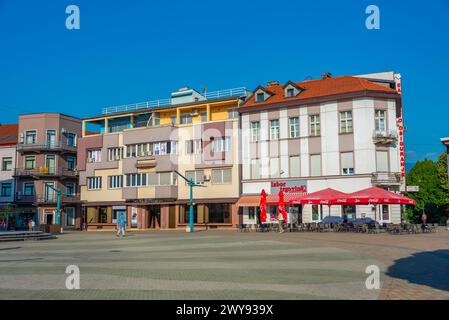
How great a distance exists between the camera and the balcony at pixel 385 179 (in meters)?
40.1

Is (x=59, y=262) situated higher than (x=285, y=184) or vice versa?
(x=285, y=184)

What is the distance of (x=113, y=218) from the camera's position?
5503cm

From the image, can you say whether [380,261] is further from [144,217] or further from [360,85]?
[144,217]

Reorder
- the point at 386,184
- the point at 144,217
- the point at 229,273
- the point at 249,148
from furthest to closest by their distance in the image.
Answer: the point at 144,217 < the point at 249,148 < the point at 386,184 < the point at 229,273

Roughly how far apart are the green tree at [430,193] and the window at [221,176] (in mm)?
34899

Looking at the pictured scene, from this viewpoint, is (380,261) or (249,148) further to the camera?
(249,148)

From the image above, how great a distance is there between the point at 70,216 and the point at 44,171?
21.9 feet

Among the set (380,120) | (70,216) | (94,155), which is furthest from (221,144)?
(70,216)

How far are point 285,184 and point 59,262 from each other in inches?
1173

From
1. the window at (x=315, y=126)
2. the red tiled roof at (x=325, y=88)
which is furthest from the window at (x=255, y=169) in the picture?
the window at (x=315, y=126)

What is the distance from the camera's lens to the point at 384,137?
40.7 metres

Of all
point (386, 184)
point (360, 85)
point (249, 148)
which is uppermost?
point (360, 85)
